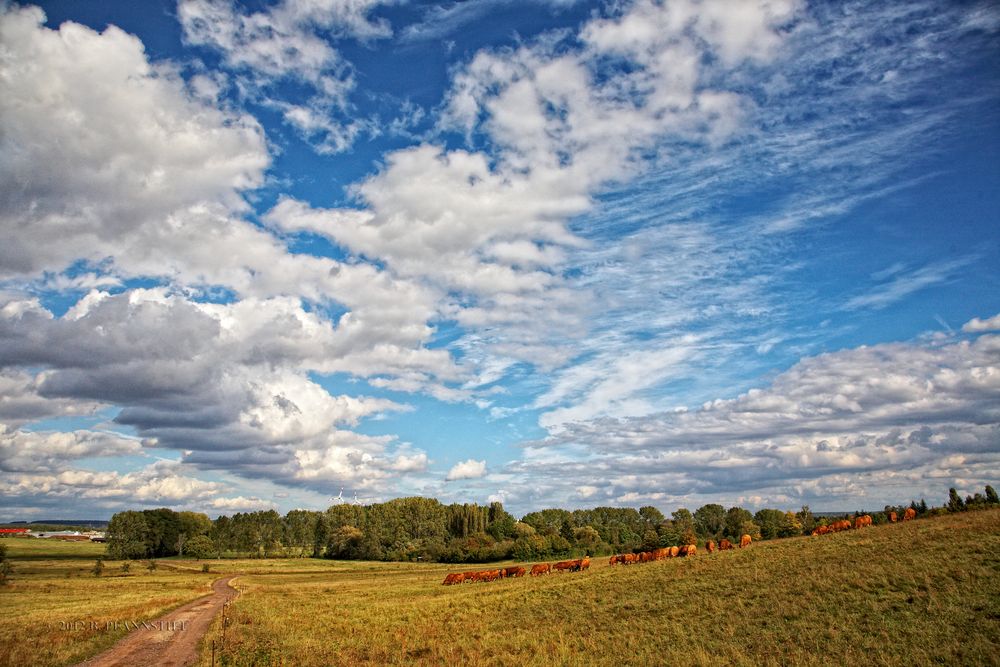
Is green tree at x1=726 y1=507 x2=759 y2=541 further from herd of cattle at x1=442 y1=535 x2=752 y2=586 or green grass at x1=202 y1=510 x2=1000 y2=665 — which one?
green grass at x1=202 y1=510 x2=1000 y2=665

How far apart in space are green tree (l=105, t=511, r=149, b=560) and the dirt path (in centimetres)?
13182

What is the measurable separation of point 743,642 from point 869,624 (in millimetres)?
5308

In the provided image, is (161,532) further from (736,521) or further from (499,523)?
(736,521)

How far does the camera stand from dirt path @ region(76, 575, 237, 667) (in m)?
24.6

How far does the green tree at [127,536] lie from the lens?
147250mm

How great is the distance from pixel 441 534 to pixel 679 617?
142647 mm

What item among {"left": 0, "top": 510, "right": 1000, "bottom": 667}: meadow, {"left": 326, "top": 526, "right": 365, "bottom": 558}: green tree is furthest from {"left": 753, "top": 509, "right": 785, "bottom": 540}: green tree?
{"left": 326, "top": 526, "right": 365, "bottom": 558}: green tree

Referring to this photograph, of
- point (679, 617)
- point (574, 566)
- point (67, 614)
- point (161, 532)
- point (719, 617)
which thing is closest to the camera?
point (719, 617)

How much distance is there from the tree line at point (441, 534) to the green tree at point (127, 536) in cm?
23

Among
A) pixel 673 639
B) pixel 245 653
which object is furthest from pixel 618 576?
pixel 245 653

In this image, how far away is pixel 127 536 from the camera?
15062 centimetres

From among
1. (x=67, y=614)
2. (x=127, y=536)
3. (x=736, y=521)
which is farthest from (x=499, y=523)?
(x=67, y=614)

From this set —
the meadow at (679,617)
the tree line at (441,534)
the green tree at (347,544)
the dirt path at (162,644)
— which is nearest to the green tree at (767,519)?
the tree line at (441,534)

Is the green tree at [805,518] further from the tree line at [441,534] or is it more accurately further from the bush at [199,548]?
the bush at [199,548]
